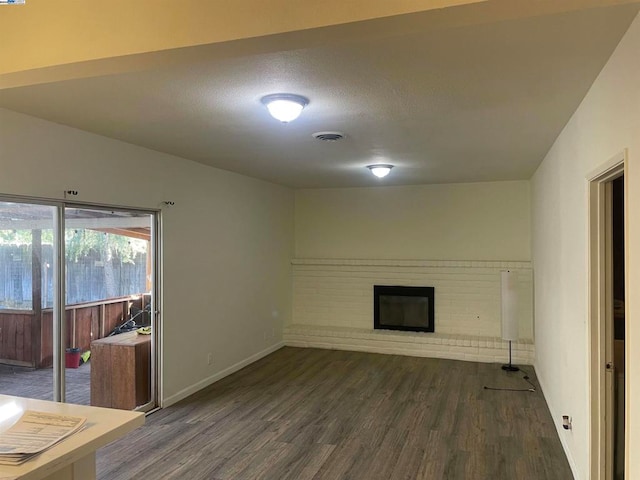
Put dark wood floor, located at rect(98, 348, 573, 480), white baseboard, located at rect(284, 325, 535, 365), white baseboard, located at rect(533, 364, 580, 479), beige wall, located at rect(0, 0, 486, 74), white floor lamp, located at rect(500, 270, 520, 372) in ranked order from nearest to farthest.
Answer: beige wall, located at rect(0, 0, 486, 74) < white baseboard, located at rect(533, 364, 580, 479) < dark wood floor, located at rect(98, 348, 573, 480) < white floor lamp, located at rect(500, 270, 520, 372) < white baseboard, located at rect(284, 325, 535, 365)

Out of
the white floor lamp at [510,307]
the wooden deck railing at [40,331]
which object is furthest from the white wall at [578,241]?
the wooden deck railing at [40,331]

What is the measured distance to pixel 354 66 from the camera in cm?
221

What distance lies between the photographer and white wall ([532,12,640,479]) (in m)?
1.71

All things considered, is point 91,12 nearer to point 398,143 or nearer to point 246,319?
point 398,143

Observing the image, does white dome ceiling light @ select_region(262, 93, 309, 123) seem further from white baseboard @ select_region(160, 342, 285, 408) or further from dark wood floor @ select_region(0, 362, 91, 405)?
white baseboard @ select_region(160, 342, 285, 408)

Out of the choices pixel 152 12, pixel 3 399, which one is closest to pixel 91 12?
pixel 152 12

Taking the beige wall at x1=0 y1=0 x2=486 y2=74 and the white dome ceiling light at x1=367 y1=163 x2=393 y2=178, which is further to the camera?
the white dome ceiling light at x1=367 y1=163 x2=393 y2=178

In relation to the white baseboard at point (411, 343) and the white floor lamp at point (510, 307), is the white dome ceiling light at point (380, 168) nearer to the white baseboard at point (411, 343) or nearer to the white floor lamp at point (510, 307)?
the white floor lamp at point (510, 307)

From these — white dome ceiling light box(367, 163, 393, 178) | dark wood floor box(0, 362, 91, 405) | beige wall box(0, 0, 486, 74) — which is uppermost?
white dome ceiling light box(367, 163, 393, 178)

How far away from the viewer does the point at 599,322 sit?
2477 mm

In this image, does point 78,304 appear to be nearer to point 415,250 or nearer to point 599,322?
point 599,322

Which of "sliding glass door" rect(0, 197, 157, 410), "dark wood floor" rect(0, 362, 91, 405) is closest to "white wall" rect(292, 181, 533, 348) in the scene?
"sliding glass door" rect(0, 197, 157, 410)

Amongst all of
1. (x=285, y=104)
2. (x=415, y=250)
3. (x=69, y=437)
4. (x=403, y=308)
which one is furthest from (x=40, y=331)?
(x=415, y=250)

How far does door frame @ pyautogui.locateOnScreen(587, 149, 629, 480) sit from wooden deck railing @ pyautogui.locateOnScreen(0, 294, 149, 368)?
3671 mm
